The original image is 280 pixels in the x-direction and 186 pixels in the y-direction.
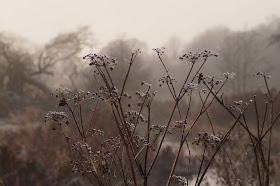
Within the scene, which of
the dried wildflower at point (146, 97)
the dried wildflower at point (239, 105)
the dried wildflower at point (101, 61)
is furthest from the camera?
the dried wildflower at point (146, 97)

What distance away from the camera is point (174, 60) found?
4222 centimetres

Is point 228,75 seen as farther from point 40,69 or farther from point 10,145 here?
point 40,69

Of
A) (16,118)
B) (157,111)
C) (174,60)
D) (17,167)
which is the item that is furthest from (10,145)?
(174,60)

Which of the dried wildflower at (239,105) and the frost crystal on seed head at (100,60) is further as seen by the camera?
the dried wildflower at (239,105)

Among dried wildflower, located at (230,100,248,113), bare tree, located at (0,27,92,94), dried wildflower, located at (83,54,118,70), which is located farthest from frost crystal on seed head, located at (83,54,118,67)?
bare tree, located at (0,27,92,94)

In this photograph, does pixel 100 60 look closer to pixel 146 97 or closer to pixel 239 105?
pixel 146 97

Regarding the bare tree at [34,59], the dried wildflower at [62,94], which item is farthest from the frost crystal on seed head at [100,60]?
the bare tree at [34,59]

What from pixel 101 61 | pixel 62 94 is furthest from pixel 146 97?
pixel 62 94

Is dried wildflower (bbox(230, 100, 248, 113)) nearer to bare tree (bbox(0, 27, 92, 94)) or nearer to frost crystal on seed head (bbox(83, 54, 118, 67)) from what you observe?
frost crystal on seed head (bbox(83, 54, 118, 67))

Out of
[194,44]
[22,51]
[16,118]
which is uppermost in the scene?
[194,44]

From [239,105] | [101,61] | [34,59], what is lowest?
[239,105]

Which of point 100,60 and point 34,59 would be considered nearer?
point 100,60

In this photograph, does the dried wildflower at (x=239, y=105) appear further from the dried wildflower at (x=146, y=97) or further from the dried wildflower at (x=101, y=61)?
the dried wildflower at (x=101, y=61)

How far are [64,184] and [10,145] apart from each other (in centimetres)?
170
